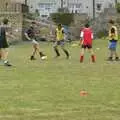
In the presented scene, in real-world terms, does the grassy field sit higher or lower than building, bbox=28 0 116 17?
lower

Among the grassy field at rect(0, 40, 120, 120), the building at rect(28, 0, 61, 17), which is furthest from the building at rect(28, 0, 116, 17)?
the grassy field at rect(0, 40, 120, 120)

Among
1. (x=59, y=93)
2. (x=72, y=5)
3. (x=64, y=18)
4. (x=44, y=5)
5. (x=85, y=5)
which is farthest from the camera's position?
(x=44, y=5)

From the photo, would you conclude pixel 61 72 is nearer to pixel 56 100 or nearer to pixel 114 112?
pixel 56 100

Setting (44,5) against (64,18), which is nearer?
(64,18)

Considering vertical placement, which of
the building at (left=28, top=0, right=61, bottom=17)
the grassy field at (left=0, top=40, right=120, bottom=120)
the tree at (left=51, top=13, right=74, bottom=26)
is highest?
the building at (left=28, top=0, right=61, bottom=17)

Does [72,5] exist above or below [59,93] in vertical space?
above

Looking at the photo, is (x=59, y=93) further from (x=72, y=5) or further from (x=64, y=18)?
(x=72, y=5)

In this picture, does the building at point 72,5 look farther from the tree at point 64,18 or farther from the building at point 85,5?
the tree at point 64,18

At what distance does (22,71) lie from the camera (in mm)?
20328

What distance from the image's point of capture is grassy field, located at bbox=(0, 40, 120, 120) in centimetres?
1180

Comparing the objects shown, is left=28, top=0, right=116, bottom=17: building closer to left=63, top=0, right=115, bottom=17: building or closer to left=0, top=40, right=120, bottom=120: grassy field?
left=63, top=0, right=115, bottom=17: building

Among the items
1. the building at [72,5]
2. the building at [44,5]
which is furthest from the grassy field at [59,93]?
the building at [44,5]

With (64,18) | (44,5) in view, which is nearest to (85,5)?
(44,5)

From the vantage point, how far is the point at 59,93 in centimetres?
1459
